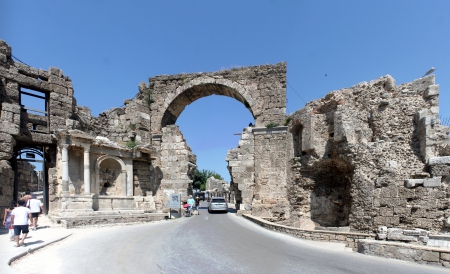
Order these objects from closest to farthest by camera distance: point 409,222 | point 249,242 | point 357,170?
point 249,242
point 409,222
point 357,170

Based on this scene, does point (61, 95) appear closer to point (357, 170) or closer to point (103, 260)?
point (103, 260)

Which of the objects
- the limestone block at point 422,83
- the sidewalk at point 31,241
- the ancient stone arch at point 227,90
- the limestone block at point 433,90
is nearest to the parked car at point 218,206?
the ancient stone arch at point 227,90

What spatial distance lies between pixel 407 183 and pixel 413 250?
3178 mm

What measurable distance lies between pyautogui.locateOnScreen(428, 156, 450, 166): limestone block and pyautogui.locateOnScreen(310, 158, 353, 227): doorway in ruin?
11.6 ft

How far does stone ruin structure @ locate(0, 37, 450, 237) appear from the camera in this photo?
862 centimetres

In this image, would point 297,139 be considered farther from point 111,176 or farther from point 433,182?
point 111,176

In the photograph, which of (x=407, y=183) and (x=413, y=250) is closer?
A: (x=413, y=250)

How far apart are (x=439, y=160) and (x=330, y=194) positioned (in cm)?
516

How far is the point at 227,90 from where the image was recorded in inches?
649

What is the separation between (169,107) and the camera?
54.6ft

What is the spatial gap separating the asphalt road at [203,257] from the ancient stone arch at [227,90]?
8768 mm

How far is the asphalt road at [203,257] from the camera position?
15.9ft

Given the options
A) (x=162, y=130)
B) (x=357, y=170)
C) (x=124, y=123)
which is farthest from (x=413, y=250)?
(x=124, y=123)

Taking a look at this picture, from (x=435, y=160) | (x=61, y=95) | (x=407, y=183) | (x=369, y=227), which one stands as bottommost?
(x=369, y=227)
